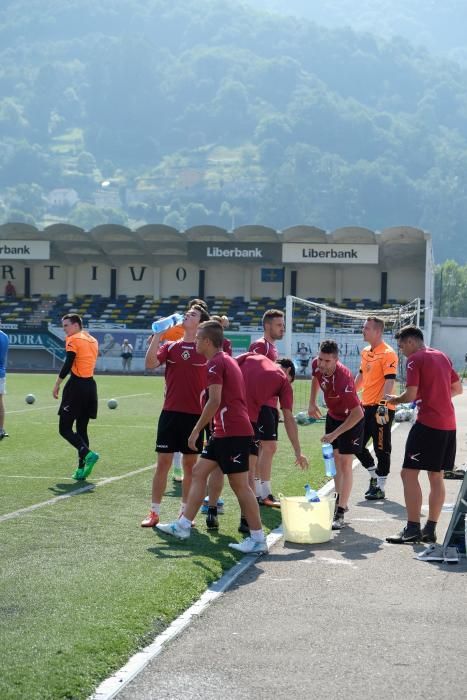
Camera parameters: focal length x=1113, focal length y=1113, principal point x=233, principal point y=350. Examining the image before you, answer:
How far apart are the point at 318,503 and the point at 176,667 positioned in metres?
3.87

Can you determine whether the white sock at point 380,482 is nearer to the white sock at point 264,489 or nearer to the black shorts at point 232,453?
the white sock at point 264,489

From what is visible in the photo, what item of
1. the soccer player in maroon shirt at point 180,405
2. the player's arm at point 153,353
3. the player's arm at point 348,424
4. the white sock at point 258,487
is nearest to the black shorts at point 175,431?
the soccer player in maroon shirt at point 180,405

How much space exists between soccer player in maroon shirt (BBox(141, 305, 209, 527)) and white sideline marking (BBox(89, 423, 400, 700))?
142 cm

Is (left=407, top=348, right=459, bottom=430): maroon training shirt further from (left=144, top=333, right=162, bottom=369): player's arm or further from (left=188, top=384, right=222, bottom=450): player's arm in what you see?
(left=144, top=333, right=162, bottom=369): player's arm

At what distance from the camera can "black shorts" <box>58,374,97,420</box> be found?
1342 cm

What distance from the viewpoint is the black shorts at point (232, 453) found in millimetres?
8828

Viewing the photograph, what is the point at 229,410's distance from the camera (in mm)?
8891

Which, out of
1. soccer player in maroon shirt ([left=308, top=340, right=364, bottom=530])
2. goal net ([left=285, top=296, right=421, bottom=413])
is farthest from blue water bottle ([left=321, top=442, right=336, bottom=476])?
goal net ([left=285, top=296, right=421, bottom=413])

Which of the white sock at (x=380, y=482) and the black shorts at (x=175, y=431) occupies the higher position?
the black shorts at (x=175, y=431)

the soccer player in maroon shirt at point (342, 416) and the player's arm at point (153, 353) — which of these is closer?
the player's arm at point (153, 353)

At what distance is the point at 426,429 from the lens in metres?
9.36

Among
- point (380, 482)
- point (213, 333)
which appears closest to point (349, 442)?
point (380, 482)

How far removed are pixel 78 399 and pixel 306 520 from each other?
4.88m

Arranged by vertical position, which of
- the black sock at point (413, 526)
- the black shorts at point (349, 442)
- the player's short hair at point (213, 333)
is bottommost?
the black sock at point (413, 526)
